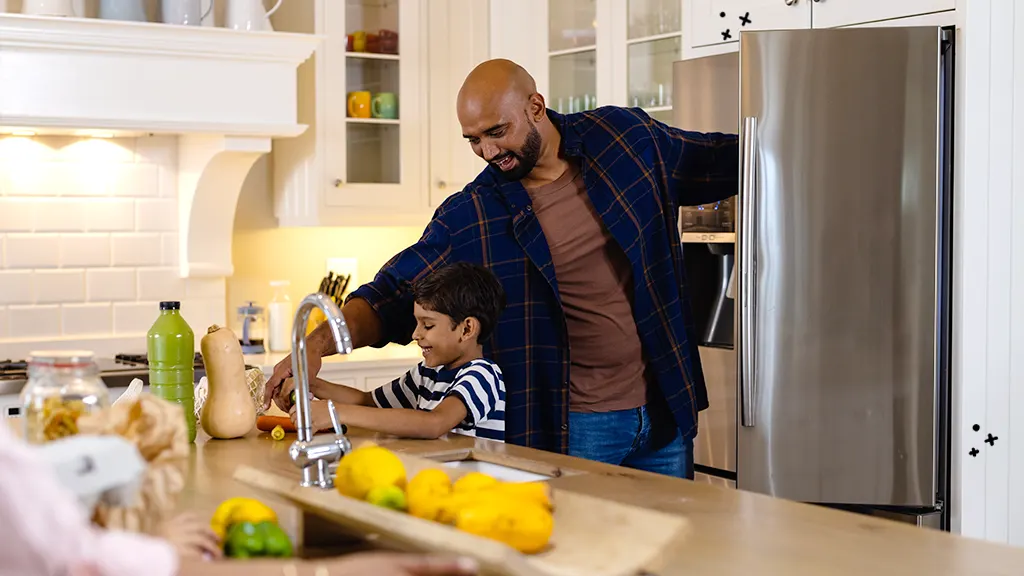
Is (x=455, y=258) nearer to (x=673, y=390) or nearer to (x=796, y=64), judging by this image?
(x=673, y=390)

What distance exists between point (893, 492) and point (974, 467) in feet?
0.70

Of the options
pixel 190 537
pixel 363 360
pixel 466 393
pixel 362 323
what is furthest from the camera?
pixel 363 360

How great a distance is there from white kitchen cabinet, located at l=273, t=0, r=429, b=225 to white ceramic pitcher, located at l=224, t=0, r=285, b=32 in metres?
0.31

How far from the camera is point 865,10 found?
9.95 feet

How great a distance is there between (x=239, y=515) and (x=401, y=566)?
307 millimetres

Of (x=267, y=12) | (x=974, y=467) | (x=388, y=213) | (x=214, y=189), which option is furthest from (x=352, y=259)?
(x=974, y=467)

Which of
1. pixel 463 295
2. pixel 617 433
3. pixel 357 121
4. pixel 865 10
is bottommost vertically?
pixel 617 433

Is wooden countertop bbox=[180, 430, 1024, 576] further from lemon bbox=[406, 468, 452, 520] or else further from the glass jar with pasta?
the glass jar with pasta

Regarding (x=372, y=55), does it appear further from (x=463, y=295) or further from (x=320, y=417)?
(x=320, y=417)

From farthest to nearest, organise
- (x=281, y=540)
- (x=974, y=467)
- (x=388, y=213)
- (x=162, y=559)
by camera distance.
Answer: (x=388, y=213) → (x=974, y=467) → (x=281, y=540) → (x=162, y=559)

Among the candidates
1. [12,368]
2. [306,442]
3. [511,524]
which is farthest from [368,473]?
[12,368]

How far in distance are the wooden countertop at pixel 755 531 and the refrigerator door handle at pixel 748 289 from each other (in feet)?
4.33

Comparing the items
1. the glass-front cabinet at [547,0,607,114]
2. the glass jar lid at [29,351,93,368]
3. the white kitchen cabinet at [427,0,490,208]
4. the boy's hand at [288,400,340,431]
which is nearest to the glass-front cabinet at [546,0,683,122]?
the glass-front cabinet at [547,0,607,114]

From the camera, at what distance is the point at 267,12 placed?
411cm
